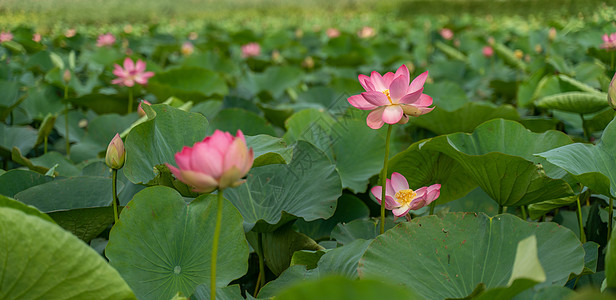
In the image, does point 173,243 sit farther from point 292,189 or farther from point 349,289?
point 349,289

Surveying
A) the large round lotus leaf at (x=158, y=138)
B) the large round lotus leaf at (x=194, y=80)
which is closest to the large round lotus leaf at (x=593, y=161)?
the large round lotus leaf at (x=158, y=138)

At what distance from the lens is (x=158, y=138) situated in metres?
1.13

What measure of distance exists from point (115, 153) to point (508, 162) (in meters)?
0.73

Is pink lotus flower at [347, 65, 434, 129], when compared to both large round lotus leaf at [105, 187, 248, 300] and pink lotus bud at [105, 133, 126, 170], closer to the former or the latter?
large round lotus leaf at [105, 187, 248, 300]

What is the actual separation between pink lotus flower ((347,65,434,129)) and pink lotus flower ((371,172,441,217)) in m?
0.14

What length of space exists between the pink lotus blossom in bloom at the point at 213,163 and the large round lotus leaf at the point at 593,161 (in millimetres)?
549

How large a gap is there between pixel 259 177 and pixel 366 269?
426mm

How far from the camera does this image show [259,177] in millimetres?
1163

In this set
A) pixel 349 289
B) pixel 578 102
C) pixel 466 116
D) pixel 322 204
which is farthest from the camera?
pixel 466 116

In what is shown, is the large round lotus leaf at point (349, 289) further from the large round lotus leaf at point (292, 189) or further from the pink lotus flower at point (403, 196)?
the large round lotus leaf at point (292, 189)

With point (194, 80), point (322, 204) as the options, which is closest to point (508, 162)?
point (322, 204)

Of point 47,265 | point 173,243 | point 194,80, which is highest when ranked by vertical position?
point 47,265

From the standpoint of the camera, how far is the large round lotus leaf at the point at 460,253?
31.6 inches

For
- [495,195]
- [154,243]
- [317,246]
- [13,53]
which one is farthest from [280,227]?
[13,53]
